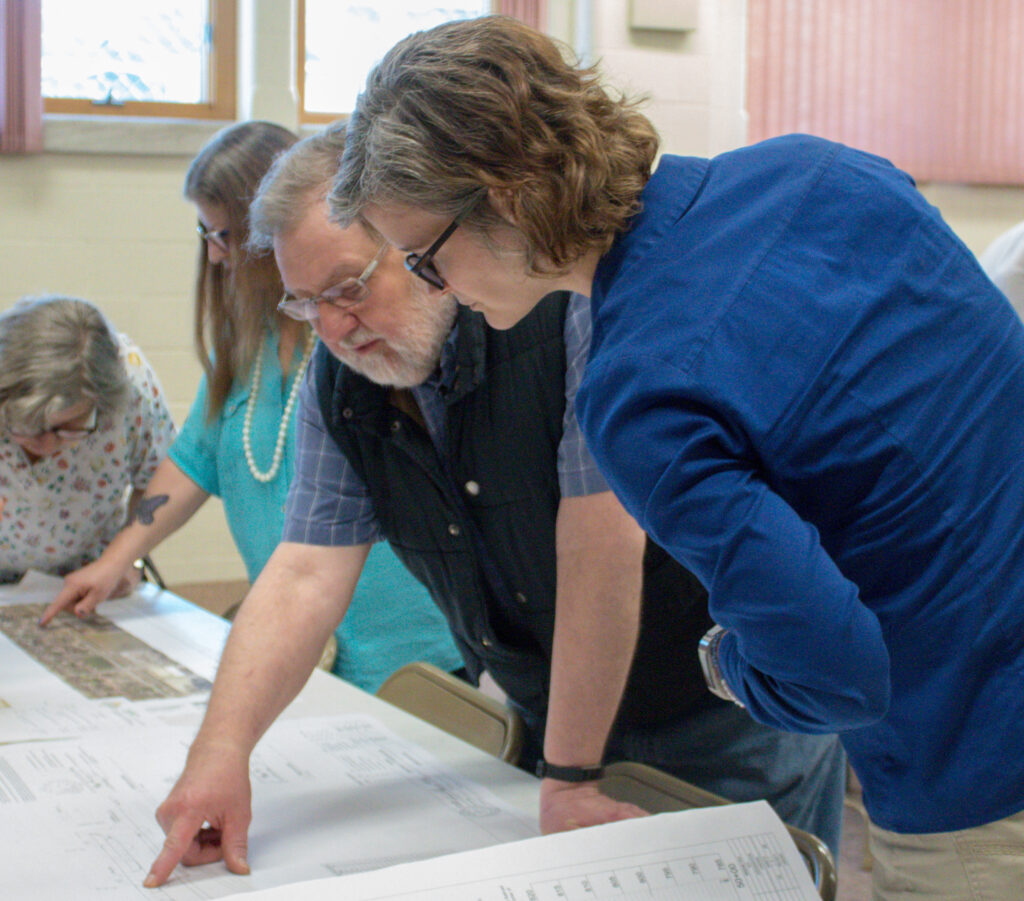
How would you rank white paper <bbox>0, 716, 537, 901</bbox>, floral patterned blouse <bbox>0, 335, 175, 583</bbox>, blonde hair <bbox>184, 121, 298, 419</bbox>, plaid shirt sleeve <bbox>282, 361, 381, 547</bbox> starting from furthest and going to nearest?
floral patterned blouse <bbox>0, 335, 175, 583</bbox> < blonde hair <bbox>184, 121, 298, 419</bbox> < plaid shirt sleeve <bbox>282, 361, 381, 547</bbox> < white paper <bbox>0, 716, 537, 901</bbox>

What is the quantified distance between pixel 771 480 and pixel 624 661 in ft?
1.58

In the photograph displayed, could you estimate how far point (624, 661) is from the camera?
4.05ft

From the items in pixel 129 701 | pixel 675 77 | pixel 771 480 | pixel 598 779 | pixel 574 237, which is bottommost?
pixel 129 701

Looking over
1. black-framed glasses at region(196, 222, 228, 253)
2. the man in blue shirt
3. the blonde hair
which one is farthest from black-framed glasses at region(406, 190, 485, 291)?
black-framed glasses at region(196, 222, 228, 253)

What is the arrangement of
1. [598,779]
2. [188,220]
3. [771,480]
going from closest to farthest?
[771,480]
[598,779]
[188,220]

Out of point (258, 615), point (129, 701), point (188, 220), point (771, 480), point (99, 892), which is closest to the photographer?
point (771, 480)

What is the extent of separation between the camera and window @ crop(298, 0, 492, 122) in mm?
3748

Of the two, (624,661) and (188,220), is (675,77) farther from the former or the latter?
(624,661)

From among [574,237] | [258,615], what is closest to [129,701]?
[258,615]

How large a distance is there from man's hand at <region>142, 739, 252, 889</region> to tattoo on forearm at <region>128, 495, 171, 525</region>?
127 cm

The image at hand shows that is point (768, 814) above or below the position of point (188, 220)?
below

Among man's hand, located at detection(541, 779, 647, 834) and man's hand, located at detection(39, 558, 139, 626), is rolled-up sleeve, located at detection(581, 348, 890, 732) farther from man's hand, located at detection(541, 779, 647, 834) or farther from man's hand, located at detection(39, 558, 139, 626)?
man's hand, located at detection(39, 558, 139, 626)

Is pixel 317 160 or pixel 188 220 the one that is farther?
pixel 188 220

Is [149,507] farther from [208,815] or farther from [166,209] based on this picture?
[166,209]
